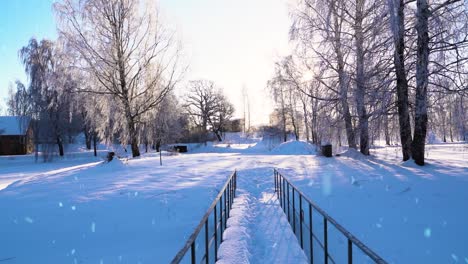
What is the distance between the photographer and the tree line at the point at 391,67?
966cm

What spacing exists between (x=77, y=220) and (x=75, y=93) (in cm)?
1182

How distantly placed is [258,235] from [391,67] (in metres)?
7.77

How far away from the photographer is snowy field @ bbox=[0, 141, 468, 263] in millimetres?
5309

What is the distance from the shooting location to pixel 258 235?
226 inches

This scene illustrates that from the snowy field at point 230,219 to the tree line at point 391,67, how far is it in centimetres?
210

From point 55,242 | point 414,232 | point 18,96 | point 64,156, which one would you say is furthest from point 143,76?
point 18,96

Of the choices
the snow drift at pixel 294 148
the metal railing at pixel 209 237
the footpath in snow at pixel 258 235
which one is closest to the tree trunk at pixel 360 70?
the footpath in snow at pixel 258 235

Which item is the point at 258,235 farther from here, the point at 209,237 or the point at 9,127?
the point at 9,127

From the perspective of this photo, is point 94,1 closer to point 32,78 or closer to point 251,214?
Answer: point 251,214

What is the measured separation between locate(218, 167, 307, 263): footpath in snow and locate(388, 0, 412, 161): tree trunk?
5.23 m

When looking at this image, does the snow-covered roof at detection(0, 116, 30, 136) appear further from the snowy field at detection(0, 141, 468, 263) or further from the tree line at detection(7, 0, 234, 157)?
the snowy field at detection(0, 141, 468, 263)

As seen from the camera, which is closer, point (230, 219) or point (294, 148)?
point (230, 219)

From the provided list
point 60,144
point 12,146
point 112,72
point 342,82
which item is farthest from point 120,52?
point 12,146

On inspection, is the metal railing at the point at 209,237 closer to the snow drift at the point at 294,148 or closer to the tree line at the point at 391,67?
the tree line at the point at 391,67
